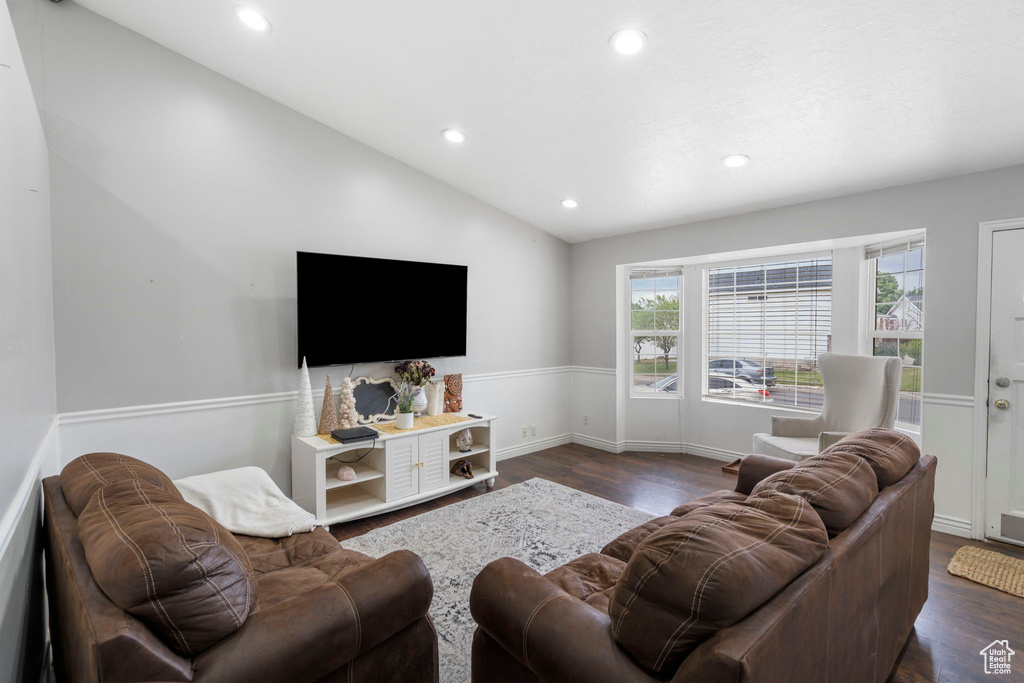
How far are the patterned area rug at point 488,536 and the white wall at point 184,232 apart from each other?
1019mm

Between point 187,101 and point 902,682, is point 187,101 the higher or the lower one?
the higher one

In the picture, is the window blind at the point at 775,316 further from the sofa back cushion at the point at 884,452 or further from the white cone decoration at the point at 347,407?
the white cone decoration at the point at 347,407

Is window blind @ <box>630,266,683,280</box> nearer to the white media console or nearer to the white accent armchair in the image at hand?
the white accent armchair

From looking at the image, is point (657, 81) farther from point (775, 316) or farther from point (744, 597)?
point (775, 316)

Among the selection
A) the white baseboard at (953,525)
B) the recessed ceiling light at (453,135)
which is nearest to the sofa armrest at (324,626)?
the recessed ceiling light at (453,135)

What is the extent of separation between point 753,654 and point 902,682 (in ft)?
4.97

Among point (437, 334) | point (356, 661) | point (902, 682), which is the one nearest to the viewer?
point (356, 661)

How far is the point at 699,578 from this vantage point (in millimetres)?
968

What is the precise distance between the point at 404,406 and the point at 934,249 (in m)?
3.68

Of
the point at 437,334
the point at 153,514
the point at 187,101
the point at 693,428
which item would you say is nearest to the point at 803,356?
the point at 693,428

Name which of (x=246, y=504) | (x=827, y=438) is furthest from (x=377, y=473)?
(x=827, y=438)

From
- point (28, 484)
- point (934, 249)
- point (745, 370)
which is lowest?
point (28, 484)

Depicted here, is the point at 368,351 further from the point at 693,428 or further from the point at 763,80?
the point at 693,428

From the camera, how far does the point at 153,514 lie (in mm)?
1179
